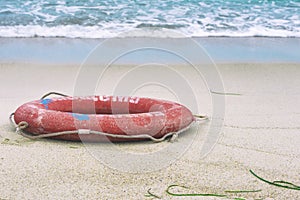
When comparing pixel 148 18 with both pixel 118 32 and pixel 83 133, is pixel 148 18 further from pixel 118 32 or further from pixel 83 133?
pixel 83 133

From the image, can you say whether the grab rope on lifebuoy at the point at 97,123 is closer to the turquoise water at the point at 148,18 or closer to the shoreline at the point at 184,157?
the shoreline at the point at 184,157

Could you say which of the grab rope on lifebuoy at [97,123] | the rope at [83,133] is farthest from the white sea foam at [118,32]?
the rope at [83,133]

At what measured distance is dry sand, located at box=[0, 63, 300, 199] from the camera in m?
2.72

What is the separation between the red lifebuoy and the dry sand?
0.10m

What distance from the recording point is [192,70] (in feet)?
18.8

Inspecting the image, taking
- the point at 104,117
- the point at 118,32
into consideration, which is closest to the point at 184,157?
the point at 104,117

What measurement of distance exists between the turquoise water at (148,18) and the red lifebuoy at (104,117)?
380 cm

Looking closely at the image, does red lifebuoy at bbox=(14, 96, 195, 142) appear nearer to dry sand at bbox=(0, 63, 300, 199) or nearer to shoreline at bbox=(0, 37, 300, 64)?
dry sand at bbox=(0, 63, 300, 199)

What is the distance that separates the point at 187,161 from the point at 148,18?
558 cm

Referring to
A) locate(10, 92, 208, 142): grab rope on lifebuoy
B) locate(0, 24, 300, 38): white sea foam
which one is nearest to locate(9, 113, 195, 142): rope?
locate(10, 92, 208, 142): grab rope on lifebuoy

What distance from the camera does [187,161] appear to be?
10.3 ft

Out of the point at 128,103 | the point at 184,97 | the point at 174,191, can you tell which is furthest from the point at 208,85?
the point at 174,191

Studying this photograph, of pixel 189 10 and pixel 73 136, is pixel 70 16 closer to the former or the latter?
pixel 189 10

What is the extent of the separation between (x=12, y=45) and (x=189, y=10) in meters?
3.34
